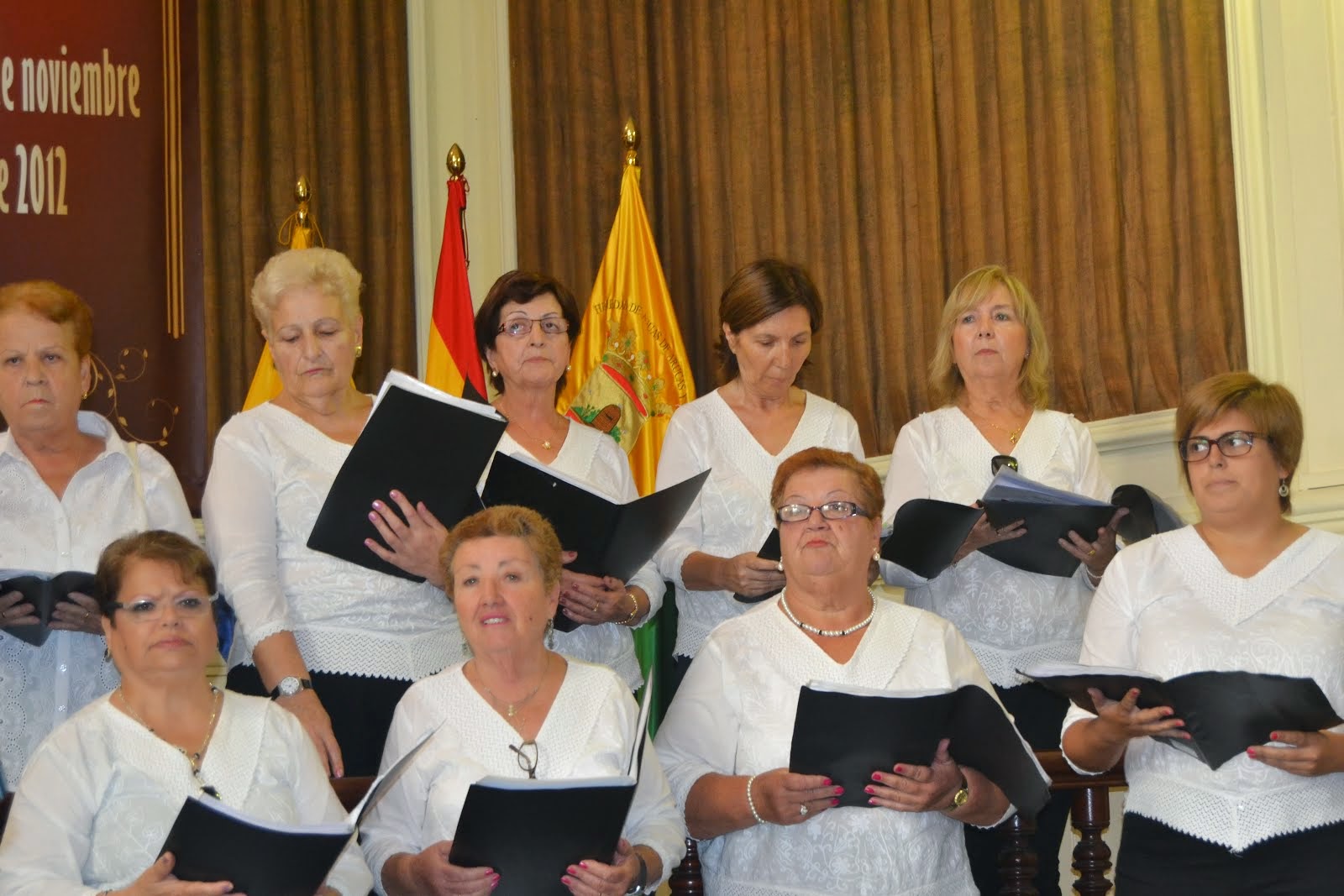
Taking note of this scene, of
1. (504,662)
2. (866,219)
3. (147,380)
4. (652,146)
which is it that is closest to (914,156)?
(866,219)

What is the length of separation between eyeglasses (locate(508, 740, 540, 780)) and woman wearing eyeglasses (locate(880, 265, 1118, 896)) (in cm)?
106

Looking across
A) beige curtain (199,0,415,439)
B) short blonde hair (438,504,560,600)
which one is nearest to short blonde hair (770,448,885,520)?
short blonde hair (438,504,560,600)

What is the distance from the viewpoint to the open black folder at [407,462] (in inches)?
115

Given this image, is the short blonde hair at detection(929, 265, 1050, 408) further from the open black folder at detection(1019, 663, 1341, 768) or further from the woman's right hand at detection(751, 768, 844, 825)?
the woman's right hand at detection(751, 768, 844, 825)

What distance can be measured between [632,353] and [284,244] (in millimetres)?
1241

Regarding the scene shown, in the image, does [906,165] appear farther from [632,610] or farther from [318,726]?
[318,726]

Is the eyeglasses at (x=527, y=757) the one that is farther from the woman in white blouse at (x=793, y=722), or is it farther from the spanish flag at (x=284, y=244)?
the spanish flag at (x=284, y=244)

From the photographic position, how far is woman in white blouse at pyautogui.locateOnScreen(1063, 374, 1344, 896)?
2.86m

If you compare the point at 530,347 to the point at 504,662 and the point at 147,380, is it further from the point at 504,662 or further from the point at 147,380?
the point at 147,380

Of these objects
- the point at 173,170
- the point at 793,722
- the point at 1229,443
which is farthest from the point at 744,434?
the point at 173,170

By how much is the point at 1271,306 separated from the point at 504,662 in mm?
2518

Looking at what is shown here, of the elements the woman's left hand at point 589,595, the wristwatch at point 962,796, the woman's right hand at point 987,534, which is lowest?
the wristwatch at point 962,796

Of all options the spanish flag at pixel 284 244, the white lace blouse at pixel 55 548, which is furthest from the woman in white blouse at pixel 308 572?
the spanish flag at pixel 284 244

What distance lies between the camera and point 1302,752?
110 inches
